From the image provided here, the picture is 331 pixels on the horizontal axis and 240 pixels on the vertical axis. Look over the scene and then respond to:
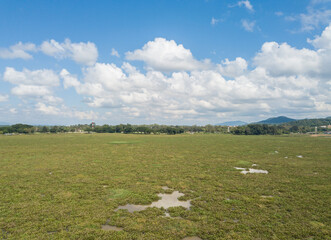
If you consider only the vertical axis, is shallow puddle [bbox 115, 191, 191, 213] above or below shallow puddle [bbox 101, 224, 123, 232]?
below

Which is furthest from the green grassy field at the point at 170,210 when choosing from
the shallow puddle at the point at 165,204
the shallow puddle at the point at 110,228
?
the shallow puddle at the point at 165,204

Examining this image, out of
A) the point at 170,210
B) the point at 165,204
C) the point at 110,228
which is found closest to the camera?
the point at 110,228

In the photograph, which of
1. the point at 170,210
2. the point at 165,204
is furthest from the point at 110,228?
the point at 165,204

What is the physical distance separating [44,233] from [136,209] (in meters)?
4.53

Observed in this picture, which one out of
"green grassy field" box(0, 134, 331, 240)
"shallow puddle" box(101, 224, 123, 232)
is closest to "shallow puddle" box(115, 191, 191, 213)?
"green grassy field" box(0, 134, 331, 240)

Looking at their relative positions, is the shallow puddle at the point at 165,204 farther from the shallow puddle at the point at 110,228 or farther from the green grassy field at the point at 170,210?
the shallow puddle at the point at 110,228

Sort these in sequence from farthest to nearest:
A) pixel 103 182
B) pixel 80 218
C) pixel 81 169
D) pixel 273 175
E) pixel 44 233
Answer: pixel 81 169, pixel 273 175, pixel 103 182, pixel 80 218, pixel 44 233

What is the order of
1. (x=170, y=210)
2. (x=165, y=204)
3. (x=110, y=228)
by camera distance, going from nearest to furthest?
(x=110, y=228) → (x=170, y=210) → (x=165, y=204)

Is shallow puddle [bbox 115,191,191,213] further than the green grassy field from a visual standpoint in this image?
Yes

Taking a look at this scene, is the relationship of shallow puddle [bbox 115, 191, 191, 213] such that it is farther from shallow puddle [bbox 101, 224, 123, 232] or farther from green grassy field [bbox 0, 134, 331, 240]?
shallow puddle [bbox 101, 224, 123, 232]

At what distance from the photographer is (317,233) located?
26.9 ft

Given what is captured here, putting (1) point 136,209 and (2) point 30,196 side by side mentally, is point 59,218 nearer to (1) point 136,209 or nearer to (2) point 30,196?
(1) point 136,209

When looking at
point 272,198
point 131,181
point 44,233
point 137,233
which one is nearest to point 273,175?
point 272,198

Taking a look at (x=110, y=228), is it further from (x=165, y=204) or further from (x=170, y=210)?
(x=165, y=204)
